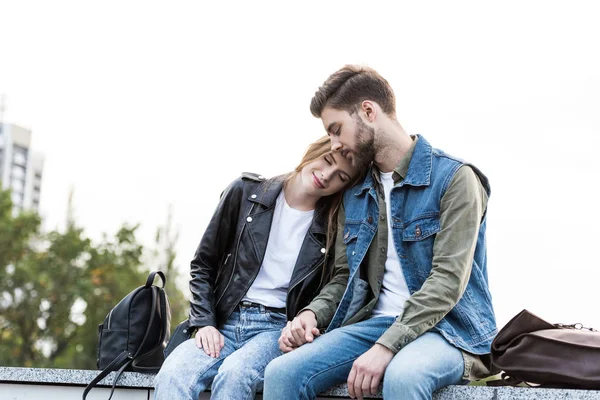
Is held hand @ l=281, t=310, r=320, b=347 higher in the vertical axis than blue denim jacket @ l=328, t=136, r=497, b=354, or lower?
lower

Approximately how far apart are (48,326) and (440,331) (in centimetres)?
2843

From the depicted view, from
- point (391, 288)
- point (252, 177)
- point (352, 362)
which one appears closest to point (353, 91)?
point (252, 177)

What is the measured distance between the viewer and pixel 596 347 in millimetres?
3334

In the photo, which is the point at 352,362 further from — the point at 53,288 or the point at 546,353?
the point at 53,288

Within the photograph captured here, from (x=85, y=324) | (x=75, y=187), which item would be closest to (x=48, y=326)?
(x=85, y=324)

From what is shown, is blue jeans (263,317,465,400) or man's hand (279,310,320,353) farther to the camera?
man's hand (279,310,320,353)

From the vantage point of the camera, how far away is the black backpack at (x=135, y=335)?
4.18 metres

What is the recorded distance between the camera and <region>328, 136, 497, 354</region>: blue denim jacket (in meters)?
3.62

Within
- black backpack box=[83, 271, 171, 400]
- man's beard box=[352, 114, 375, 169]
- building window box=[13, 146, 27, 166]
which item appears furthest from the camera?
building window box=[13, 146, 27, 166]

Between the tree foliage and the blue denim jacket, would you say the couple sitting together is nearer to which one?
the blue denim jacket

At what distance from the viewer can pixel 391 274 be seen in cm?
388

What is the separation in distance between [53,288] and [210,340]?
27.0 m

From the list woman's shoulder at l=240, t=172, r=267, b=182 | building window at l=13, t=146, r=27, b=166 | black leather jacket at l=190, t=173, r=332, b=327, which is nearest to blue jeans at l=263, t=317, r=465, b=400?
black leather jacket at l=190, t=173, r=332, b=327

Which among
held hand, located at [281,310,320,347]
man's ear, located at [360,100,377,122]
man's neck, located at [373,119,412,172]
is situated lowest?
held hand, located at [281,310,320,347]
